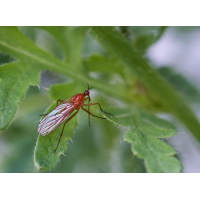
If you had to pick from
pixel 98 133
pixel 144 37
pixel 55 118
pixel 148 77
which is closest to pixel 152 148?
pixel 55 118

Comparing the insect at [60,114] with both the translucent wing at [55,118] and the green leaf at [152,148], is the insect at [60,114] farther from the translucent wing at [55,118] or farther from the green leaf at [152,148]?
the green leaf at [152,148]

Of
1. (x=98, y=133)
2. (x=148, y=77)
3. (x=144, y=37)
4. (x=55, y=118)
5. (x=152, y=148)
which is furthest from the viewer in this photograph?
(x=98, y=133)

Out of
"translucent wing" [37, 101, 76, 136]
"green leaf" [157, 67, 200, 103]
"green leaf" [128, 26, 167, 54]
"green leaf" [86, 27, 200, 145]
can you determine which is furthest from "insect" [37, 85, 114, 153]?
"green leaf" [157, 67, 200, 103]

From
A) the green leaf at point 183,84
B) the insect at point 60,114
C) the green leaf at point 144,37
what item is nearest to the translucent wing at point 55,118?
the insect at point 60,114

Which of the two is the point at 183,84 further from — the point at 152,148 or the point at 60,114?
the point at 152,148

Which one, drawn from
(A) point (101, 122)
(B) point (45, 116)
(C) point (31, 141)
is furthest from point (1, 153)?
(B) point (45, 116)

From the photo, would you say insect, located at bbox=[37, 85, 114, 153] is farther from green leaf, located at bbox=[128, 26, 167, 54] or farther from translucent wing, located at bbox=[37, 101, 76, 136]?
green leaf, located at bbox=[128, 26, 167, 54]

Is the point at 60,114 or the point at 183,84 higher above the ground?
the point at 183,84
